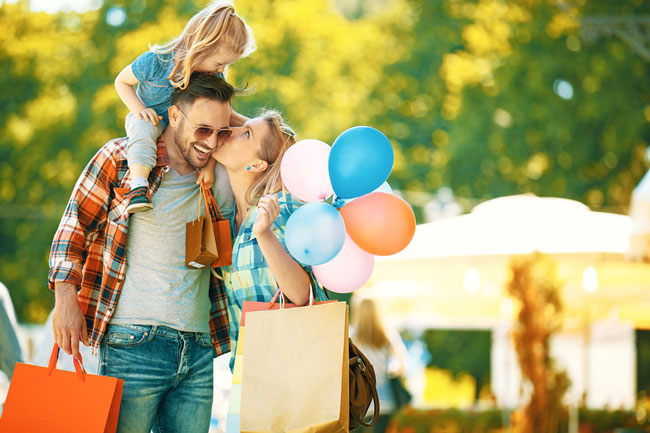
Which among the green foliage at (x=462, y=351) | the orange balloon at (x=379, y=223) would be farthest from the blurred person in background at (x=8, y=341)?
the green foliage at (x=462, y=351)

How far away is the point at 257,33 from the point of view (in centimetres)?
1304

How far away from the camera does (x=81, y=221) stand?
8.82 ft

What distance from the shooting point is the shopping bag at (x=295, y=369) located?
2.46 metres

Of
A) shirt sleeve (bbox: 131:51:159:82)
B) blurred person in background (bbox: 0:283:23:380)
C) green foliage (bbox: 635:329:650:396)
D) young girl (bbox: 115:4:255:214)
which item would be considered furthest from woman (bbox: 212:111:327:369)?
green foliage (bbox: 635:329:650:396)

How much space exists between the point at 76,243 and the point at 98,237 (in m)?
0.15

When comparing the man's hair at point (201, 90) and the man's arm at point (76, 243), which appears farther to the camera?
the man's hair at point (201, 90)

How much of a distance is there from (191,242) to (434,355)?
1596 cm

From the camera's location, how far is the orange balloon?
2.56 metres

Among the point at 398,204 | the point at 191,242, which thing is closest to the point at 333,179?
the point at 398,204

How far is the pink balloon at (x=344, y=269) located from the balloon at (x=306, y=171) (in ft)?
0.66

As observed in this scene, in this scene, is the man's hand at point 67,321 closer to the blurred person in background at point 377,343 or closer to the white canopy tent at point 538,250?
the blurred person in background at point 377,343

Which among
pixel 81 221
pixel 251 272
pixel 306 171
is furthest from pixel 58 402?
pixel 306 171

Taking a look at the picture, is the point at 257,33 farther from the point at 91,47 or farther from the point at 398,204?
the point at 398,204

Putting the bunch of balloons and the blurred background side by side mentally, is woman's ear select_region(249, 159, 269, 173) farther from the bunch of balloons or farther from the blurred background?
the blurred background
